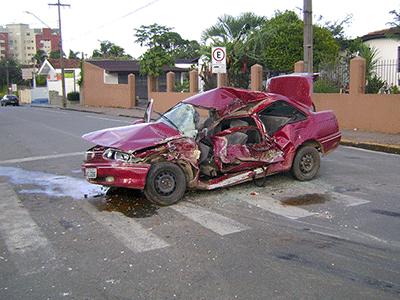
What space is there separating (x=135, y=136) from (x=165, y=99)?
23601 mm

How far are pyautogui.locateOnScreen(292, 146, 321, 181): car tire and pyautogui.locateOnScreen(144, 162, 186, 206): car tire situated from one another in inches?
89.2

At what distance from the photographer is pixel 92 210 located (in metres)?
7.20

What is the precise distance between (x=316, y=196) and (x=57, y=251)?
415 centimetres

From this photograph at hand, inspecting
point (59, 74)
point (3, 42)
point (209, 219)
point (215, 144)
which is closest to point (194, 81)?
point (215, 144)

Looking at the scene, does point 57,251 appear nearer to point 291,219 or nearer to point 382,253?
point 291,219

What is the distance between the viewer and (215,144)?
25.7 ft

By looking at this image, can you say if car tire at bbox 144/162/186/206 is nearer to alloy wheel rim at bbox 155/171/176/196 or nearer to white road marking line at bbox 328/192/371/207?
alloy wheel rim at bbox 155/171/176/196

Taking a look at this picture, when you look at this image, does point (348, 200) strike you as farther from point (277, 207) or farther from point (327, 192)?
point (277, 207)

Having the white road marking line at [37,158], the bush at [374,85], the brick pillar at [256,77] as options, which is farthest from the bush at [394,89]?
the white road marking line at [37,158]

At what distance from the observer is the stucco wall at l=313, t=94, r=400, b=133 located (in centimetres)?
1484

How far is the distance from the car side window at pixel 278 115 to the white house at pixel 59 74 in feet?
176

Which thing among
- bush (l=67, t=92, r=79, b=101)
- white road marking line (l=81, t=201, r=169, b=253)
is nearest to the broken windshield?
white road marking line (l=81, t=201, r=169, b=253)

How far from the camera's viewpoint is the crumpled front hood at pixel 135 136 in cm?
720

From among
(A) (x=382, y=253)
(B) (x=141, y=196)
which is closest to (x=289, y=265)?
(A) (x=382, y=253)
